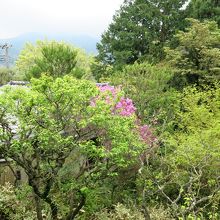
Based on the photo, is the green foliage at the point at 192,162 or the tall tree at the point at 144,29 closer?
the green foliage at the point at 192,162

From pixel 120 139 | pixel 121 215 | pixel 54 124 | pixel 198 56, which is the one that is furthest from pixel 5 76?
pixel 54 124

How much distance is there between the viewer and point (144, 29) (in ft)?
86.1

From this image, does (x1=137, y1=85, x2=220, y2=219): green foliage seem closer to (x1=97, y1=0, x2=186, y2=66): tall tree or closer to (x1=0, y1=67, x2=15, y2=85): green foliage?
(x1=97, y1=0, x2=186, y2=66): tall tree

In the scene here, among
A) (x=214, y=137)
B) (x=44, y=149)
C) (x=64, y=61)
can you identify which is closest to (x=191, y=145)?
(x=214, y=137)

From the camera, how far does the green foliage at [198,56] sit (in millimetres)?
18531

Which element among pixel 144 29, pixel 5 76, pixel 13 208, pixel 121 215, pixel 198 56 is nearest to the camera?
pixel 121 215

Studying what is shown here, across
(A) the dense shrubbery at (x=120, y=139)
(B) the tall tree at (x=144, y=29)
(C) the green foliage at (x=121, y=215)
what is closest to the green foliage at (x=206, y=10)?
(A) the dense shrubbery at (x=120, y=139)

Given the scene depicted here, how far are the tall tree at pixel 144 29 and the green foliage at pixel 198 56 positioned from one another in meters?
6.32

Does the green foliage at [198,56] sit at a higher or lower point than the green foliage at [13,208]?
higher

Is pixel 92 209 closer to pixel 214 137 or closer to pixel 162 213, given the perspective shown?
pixel 162 213

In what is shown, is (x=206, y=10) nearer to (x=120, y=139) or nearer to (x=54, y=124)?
(x=120, y=139)

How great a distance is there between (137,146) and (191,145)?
3120 mm

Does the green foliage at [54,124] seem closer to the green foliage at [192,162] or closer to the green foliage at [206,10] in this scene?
the green foliage at [192,162]

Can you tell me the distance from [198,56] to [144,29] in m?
8.00
